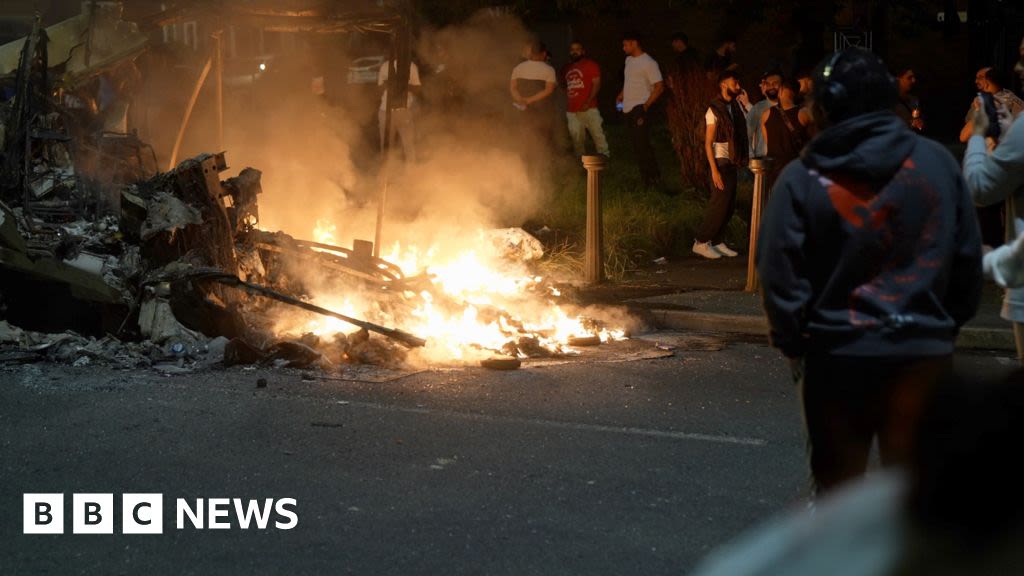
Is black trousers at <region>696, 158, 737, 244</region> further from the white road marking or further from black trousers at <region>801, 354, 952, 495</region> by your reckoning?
black trousers at <region>801, 354, 952, 495</region>

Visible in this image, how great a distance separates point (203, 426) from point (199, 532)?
1.70 meters

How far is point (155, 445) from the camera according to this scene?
6.20 meters

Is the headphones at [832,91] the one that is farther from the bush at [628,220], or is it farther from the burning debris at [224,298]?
the bush at [628,220]

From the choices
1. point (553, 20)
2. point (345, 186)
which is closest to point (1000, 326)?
point (345, 186)

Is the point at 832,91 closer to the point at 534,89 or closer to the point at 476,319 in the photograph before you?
the point at 476,319

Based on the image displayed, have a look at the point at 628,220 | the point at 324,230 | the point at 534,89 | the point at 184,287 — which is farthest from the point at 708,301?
the point at 534,89

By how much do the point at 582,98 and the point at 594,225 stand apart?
17.3ft

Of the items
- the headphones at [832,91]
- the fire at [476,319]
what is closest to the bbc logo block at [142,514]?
the headphones at [832,91]

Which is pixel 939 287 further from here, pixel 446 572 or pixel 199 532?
pixel 199 532

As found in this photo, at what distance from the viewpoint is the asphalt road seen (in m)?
4.72

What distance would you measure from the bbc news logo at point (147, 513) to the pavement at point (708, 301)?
4985 mm

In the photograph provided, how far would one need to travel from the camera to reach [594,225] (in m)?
11.4

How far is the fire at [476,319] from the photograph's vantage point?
8727 mm

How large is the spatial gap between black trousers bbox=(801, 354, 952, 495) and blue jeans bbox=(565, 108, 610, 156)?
42.5 feet
